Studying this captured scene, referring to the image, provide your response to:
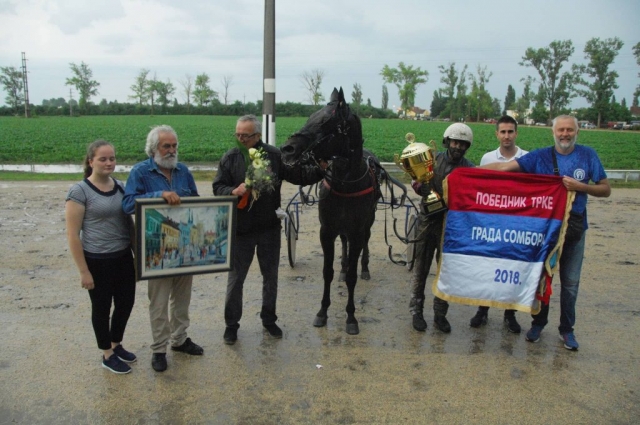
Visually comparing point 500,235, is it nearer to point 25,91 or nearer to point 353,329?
point 353,329

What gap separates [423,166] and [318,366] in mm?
1940

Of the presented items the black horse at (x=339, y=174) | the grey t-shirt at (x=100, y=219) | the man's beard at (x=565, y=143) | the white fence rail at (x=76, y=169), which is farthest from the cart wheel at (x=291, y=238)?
the white fence rail at (x=76, y=169)

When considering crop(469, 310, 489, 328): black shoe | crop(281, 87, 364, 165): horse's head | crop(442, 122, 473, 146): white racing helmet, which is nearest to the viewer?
crop(281, 87, 364, 165): horse's head

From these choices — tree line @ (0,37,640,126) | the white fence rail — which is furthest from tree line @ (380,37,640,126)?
the white fence rail

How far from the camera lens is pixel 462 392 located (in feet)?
12.2

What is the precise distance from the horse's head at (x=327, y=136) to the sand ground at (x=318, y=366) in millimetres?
1704

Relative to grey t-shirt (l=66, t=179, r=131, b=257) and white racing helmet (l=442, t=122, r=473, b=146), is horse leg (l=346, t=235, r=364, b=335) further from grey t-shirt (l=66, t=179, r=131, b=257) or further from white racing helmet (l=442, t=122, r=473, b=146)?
grey t-shirt (l=66, t=179, r=131, b=257)

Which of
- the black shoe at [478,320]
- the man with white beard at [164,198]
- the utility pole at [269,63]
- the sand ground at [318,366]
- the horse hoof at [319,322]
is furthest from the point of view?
the utility pole at [269,63]

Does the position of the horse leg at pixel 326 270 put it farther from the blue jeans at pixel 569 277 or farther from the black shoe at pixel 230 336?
the blue jeans at pixel 569 277

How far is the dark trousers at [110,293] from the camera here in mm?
3725

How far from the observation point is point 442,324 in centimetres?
485

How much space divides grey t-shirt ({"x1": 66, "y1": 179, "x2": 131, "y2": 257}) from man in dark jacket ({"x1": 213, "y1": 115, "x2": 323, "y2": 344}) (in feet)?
2.70

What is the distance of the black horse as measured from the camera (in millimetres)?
4094

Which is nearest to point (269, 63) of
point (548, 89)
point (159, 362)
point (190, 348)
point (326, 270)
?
point (326, 270)
